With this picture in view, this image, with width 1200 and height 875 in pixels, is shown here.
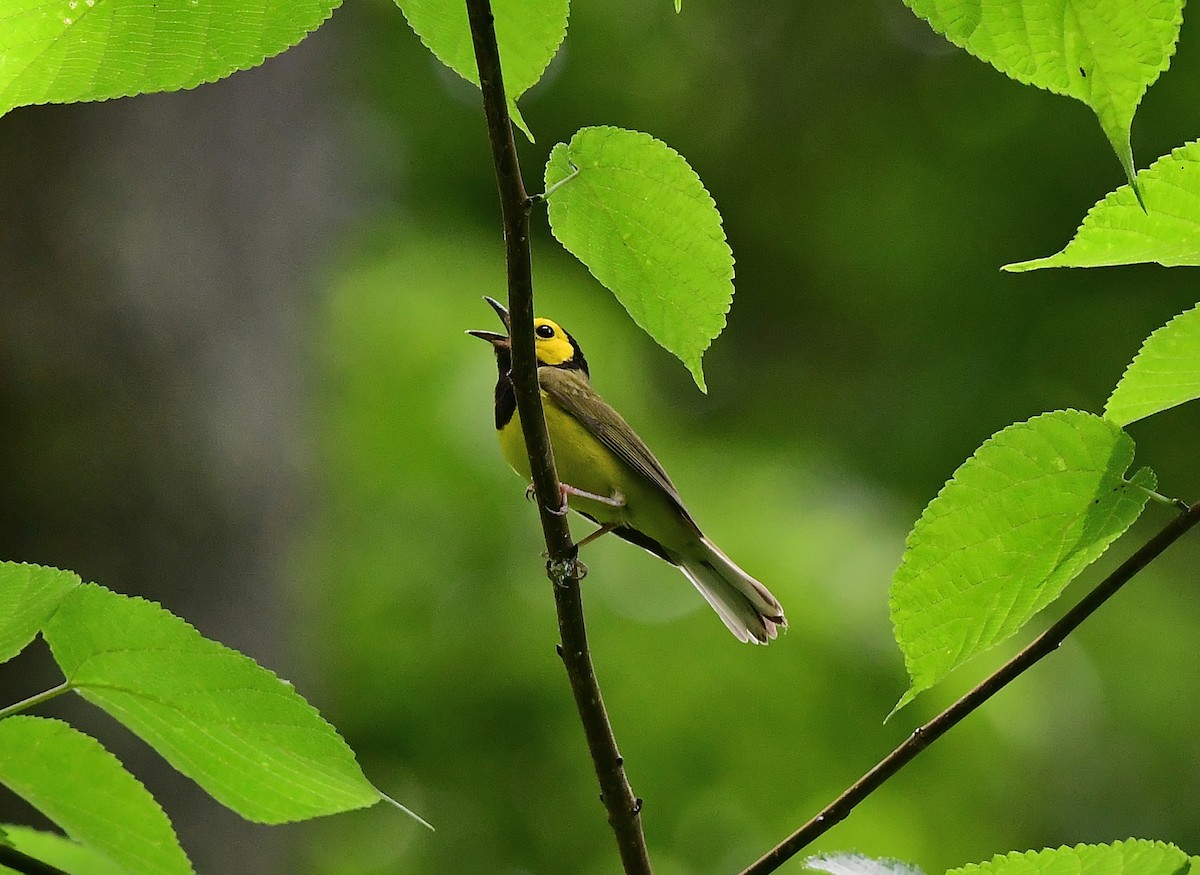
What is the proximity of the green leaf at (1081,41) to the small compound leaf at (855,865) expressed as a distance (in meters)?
0.69

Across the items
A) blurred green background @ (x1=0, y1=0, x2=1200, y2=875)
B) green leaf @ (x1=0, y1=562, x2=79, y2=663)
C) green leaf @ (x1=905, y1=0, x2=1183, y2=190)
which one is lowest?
blurred green background @ (x1=0, y1=0, x2=1200, y2=875)

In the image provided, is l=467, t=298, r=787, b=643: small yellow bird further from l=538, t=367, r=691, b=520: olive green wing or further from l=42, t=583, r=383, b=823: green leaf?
l=42, t=583, r=383, b=823: green leaf

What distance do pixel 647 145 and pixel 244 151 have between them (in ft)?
15.2

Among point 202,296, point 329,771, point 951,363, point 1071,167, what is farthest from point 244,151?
point 1071,167

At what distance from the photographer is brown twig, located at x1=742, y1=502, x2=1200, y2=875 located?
1079 mm

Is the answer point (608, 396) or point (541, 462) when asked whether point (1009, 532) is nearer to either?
point (541, 462)

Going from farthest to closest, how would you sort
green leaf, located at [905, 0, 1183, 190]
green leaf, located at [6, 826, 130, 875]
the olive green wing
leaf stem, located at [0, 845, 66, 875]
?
the olive green wing → green leaf, located at [6, 826, 130, 875] → leaf stem, located at [0, 845, 66, 875] → green leaf, located at [905, 0, 1183, 190]

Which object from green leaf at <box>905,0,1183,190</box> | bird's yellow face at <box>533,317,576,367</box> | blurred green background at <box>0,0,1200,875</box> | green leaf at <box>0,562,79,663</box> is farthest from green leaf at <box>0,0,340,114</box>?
bird's yellow face at <box>533,317,576,367</box>

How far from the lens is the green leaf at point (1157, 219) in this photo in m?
1.09

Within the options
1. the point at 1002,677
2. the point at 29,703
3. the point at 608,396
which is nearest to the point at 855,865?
the point at 1002,677

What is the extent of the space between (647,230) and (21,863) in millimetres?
775

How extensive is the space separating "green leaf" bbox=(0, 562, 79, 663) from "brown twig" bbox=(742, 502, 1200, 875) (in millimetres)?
732

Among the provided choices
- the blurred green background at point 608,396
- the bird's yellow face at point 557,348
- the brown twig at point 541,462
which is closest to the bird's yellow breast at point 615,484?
the bird's yellow face at point 557,348

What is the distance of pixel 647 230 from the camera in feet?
3.98
